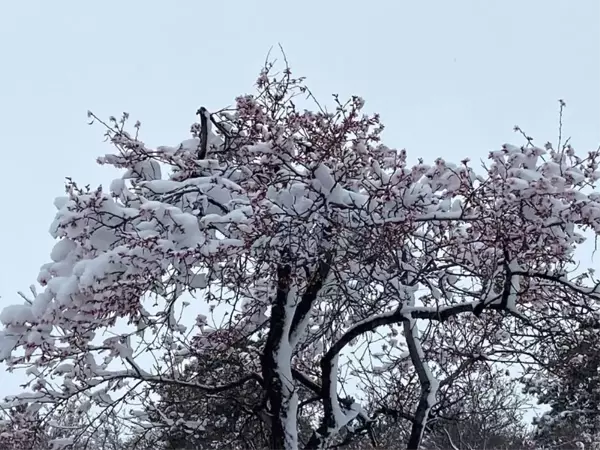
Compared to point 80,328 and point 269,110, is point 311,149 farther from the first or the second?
point 80,328

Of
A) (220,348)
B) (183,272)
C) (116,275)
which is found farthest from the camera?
(220,348)

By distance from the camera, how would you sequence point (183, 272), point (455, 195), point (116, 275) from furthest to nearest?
point (455, 195), point (183, 272), point (116, 275)

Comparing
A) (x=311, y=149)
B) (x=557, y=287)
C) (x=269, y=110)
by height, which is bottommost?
(x=557, y=287)

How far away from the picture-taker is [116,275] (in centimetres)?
395

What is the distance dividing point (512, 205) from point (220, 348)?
11.3 feet

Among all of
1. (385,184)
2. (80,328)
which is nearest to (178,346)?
(80,328)

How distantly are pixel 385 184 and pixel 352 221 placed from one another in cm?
38

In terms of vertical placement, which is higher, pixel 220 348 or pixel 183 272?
pixel 220 348

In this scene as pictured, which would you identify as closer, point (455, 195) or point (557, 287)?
point (455, 195)

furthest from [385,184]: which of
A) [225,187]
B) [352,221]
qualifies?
[225,187]

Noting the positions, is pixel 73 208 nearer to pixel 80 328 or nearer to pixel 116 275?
pixel 116 275

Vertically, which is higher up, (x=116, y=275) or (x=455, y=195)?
(x=455, y=195)

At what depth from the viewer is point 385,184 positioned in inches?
181

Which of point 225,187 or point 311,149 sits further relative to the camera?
point 311,149
